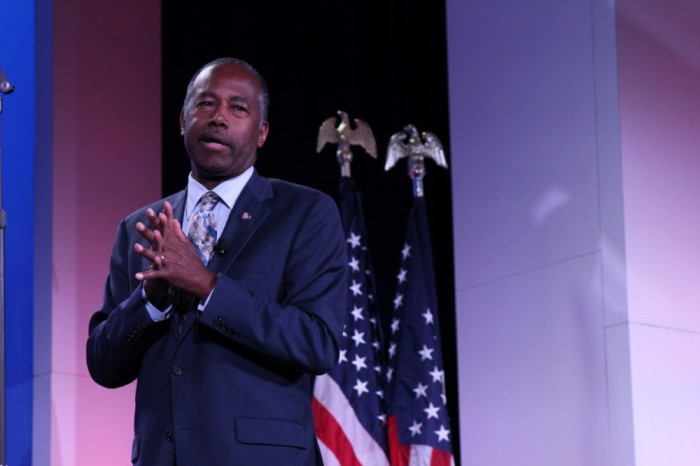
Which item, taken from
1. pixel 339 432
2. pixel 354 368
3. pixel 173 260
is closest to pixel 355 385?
pixel 354 368

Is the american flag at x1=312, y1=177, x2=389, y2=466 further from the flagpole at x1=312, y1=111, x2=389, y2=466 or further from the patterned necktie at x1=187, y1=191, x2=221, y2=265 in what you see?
the patterned necktie at x1=187, y1=191, x2=221, y2=265

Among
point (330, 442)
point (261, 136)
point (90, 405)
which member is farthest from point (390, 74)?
point (261, 136)

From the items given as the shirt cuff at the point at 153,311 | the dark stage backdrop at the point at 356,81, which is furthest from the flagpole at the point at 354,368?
the shirt cuff at the point at 153,311

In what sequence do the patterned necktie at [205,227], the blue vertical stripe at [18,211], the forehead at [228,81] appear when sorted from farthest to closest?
the blue vertical stripe at [18,211] → the forehead at [228,81] → the patterned necktie at [205,227]

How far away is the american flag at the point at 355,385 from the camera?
423 cm

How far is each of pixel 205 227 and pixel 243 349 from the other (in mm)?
277

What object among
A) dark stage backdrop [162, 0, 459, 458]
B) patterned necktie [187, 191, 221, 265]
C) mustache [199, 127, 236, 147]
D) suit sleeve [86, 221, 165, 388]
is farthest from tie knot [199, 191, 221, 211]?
dark stage backdrop [162, 0, 459, 458]

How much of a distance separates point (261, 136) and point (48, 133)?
1.67 meters

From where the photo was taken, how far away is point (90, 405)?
362 cm

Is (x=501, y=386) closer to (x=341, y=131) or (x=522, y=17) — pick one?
(x=341, y=131)

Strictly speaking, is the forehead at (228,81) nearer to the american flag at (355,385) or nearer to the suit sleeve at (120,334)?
the suit sleeve at (120,334)

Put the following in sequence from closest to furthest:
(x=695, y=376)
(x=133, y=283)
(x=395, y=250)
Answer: (x=133, y=283), (x=695, y=376), (x=395, y=250)

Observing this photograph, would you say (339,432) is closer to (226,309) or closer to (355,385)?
(355,385)

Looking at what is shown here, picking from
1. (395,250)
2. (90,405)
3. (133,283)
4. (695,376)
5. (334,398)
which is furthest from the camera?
(395,250)
